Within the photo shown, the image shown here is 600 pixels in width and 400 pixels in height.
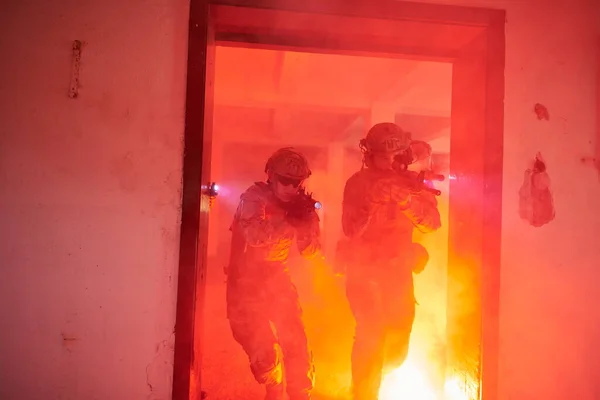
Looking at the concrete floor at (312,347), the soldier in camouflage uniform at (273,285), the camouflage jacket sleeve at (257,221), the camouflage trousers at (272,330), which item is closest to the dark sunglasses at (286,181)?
the soldier in camouflage uniform at (273,285)

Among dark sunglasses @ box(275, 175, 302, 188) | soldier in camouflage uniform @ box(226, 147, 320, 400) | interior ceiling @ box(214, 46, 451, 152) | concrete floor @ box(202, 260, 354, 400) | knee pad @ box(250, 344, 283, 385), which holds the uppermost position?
interior ceiling @ box(214, 46, 451, 152)

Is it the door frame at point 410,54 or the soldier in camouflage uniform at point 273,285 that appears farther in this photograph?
the soldier in camouflage uniform at point 273,285

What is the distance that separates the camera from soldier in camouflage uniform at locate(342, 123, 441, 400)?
284 cm

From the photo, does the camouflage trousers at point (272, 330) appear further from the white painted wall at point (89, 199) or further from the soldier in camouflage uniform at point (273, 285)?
the white painted wall at point (89, 199)

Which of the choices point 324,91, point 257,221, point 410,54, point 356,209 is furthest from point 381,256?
point 324,91

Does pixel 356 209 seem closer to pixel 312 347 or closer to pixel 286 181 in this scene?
pixel 286 181

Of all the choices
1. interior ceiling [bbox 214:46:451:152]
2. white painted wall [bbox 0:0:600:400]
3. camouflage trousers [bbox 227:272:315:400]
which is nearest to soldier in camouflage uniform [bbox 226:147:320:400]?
camouflage trousers [bbox 227:272:315:400]

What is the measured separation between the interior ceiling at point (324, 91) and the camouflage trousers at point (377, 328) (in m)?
2.36

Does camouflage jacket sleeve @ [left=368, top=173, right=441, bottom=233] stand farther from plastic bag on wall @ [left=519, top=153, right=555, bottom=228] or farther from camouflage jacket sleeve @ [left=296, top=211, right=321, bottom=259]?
plastic bag on wall @ [left=519, top=153, right=555, bottom=228]

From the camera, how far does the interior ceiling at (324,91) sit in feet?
13.6

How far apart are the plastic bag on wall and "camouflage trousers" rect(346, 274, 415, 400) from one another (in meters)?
1.01

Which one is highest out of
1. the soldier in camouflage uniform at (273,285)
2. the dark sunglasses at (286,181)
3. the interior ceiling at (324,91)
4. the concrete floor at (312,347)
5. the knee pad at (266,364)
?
the interior ceiling at (324,91)

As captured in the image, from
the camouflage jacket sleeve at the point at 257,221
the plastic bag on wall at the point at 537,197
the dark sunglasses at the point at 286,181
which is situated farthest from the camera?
the dark sunglasses at the point at 286,181

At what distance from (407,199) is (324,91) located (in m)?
2.72
